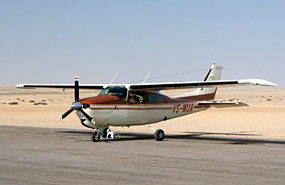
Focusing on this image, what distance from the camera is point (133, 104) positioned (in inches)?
831

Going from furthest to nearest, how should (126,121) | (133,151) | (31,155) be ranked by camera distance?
(126,121)
(133,151)
(31,155)

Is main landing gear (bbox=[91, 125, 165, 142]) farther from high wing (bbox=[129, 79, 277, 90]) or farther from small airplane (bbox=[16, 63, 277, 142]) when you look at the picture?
high wing (bbox=[129, 79, 277, 90])

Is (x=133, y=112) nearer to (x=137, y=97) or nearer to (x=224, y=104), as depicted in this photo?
(x=137, y=97)

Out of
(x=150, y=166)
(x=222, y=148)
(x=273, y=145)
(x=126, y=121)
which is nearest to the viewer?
(x=150, y=166)

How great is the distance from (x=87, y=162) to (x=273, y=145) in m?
8.56

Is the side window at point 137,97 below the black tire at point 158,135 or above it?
above

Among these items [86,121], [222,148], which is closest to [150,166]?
[222,148]

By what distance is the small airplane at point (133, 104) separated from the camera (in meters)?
19.6

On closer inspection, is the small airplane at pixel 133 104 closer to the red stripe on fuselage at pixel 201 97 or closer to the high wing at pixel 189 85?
the high wing at pixel 189 85

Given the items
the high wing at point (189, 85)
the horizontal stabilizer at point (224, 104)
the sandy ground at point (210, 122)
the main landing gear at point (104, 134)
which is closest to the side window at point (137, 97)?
the high wing at point (189, 85)

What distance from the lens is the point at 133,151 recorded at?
16453 mm

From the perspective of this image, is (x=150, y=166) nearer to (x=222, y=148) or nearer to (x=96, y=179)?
(x=96, y=179)

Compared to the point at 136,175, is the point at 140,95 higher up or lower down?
higher up

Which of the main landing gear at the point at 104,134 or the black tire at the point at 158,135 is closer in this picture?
the main landing gear at the point at 104,134
